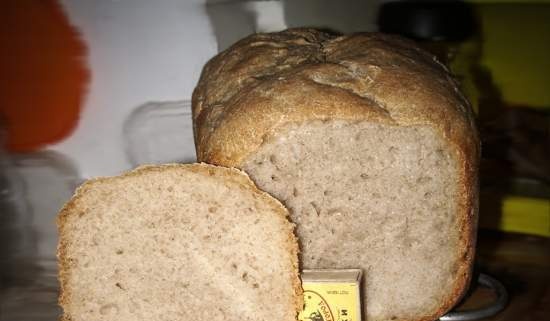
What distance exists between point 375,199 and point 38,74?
162 centimetres

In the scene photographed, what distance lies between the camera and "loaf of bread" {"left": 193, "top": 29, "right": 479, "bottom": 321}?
1.71 metres

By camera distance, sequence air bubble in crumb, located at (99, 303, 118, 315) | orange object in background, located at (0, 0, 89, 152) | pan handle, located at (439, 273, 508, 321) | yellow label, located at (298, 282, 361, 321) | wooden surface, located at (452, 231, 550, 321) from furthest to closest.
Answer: orange object in background, located at (0, 0, 89, 152) < wooden surface, located at (452, 231, 550, 321) < pan handle, located at (439, 273, 508, 321) < air bubble in crumb, located at (99, 303, 118, 315) < yellow label, located at (298, 282, 361, 321)

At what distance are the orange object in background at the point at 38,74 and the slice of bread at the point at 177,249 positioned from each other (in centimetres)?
116

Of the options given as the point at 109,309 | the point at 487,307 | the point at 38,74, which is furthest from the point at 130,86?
the point at 487,307

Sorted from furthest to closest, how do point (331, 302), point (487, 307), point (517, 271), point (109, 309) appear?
point (517, 271) → point (487, 307) → point (109, 309) → point (331, 302)

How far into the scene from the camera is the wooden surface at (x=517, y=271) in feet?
7.32

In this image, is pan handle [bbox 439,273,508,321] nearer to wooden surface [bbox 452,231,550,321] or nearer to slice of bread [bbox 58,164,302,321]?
wooden surface [bbox 452,231,550,321]

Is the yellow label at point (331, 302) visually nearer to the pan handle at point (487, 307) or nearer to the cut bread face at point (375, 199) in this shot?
the cut bread face at point (375, 199)

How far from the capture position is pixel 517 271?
2.54 meters

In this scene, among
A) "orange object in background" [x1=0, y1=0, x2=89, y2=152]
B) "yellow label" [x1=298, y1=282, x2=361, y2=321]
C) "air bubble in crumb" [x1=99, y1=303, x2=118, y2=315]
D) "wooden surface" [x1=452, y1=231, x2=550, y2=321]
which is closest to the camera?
"yellow label" [x1=298, y1=282, x2=361, y2=321]

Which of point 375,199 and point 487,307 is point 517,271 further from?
point 375,199

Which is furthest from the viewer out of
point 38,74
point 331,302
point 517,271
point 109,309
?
point 38,74

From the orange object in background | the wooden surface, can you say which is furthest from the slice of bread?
the orange object in background

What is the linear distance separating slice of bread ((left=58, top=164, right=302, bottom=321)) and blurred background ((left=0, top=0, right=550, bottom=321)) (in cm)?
95
